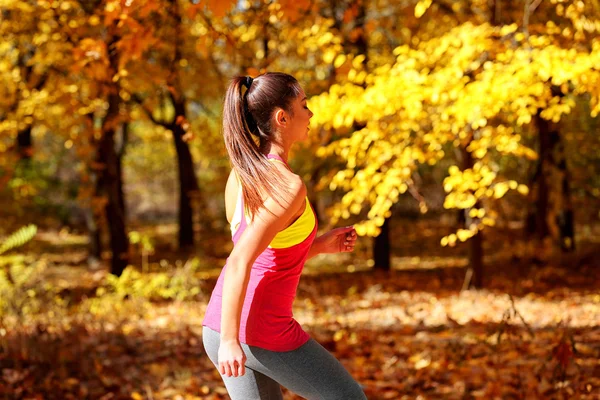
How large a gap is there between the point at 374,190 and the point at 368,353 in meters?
1.48

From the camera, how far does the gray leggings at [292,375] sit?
223 cm

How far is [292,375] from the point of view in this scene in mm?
2254

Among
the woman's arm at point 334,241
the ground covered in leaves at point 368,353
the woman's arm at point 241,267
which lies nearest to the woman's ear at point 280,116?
the woman's arm at point 241,267

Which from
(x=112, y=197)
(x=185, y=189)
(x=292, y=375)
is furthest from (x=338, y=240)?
(x=185, y=189)

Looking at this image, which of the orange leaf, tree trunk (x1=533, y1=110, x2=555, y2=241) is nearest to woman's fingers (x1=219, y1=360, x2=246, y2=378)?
the orange leaf

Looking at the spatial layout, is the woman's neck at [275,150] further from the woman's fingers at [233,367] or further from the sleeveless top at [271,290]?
the woman's fingers at [233,367]

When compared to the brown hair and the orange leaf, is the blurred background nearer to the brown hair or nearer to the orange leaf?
the orange leaf

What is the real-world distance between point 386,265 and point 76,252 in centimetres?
953

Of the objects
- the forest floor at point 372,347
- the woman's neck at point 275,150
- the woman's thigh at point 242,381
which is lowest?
the forest floor at point 372,347

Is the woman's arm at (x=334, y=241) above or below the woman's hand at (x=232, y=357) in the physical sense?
above

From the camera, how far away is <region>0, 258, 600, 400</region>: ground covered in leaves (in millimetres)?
4645

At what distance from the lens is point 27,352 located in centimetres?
553

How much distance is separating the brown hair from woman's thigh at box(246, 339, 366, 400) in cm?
50

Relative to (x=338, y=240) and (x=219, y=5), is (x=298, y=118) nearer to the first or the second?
(x=338, y=240)
